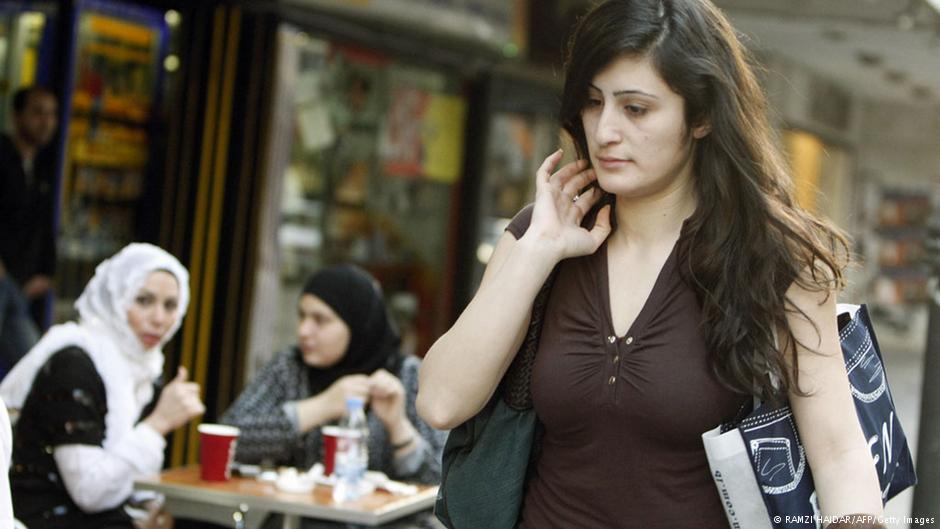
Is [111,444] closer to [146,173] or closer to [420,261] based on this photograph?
[146,173]

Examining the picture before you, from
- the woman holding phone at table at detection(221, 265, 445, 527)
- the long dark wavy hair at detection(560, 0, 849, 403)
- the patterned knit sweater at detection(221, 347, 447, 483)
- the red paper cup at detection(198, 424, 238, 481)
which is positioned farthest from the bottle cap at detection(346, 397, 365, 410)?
the long dark wavy hair at detection(560, 0, 849, 403)

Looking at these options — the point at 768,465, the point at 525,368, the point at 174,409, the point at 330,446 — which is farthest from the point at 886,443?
the point at 174,409

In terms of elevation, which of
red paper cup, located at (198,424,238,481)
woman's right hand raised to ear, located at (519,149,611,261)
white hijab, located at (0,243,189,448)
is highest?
woman's right hand raised to ear, located at (519,149,611,261)

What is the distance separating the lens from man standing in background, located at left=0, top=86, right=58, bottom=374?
6430mm

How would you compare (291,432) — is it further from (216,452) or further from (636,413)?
(636,413)

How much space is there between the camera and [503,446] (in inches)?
99.8

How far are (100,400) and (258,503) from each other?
0.60 meters

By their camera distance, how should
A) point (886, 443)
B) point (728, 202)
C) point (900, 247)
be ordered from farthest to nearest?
point (900, 247)
point (886, 443)
point (728, 202)

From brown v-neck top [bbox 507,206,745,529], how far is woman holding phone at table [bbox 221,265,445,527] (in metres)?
2.44

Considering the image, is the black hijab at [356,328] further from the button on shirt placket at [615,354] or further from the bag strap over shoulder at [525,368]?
the button on shirt placket at [615,354]

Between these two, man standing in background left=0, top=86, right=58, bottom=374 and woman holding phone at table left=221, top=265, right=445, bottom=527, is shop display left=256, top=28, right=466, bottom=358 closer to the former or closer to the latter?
man standing in background left=0, top=86, right=58, bottom=374

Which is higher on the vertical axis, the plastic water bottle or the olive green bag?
the olive green bag

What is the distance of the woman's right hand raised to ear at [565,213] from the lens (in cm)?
251

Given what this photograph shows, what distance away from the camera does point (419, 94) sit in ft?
29.1
